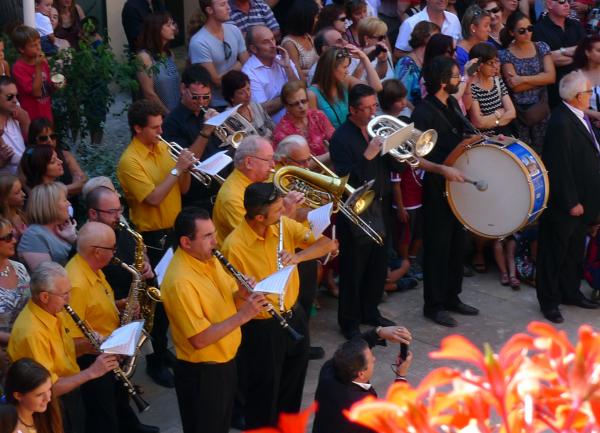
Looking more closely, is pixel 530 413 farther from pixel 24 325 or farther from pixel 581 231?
pixel 581 231

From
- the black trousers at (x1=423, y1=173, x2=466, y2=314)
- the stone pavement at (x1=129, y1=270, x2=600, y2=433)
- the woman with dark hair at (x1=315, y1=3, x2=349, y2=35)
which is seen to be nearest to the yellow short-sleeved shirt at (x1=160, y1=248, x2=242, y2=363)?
the stone pavement at (x1=129, y1=270, x2=600, y2=433)

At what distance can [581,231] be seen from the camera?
809cm

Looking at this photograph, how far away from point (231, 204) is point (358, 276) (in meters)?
1.56

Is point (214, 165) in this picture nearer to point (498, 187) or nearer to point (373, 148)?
point (373, 148)

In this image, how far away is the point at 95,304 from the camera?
543cm

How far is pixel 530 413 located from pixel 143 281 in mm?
4645

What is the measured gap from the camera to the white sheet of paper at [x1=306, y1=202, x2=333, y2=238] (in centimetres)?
573

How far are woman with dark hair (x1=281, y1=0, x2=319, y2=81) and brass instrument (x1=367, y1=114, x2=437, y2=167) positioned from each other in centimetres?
181

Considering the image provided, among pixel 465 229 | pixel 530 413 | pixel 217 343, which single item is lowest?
pixel 465 229

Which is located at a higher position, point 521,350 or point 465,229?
point 521,350

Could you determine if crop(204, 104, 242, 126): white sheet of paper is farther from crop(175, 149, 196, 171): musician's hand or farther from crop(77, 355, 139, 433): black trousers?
crop(77, 355, 139, 433): black trousers

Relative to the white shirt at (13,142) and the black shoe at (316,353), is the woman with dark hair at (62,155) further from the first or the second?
the black shoe at (316,353)

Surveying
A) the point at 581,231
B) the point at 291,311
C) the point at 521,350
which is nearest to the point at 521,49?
the point at 581,231

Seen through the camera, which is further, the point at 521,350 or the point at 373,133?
the point at 373,133
